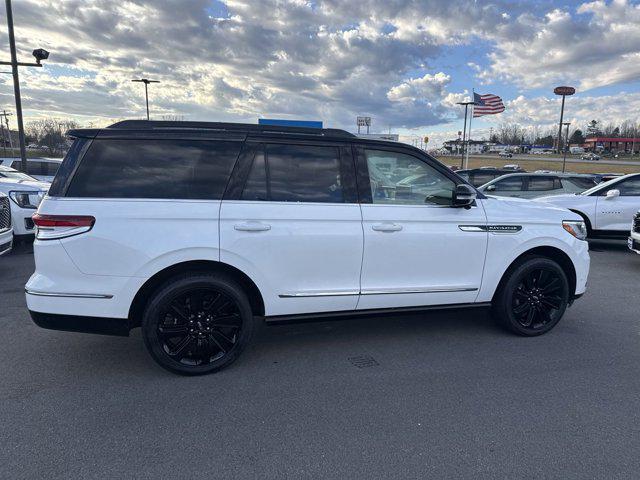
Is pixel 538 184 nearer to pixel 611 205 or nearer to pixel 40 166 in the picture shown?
pixel 611 205

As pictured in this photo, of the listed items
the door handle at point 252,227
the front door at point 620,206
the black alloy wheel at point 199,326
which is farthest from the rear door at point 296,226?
the front door at point 620,206

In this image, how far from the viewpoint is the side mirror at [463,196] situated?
3812 millimetres

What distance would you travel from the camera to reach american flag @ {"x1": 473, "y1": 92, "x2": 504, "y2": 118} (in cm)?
2775

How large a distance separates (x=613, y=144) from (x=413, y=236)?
444ft

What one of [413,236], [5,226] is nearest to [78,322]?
[413,236]

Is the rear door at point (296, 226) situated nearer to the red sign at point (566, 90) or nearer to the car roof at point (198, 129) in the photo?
the car roof at point (198, 129)

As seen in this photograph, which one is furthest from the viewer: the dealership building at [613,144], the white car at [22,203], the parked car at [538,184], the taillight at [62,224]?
the dealership building at [613,144]

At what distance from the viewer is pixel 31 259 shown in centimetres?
764

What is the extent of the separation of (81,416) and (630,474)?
3315mm

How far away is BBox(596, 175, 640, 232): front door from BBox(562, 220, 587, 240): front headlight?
5482 mm

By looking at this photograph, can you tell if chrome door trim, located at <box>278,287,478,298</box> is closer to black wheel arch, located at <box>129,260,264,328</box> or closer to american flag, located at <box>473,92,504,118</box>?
black wheel arch, located at <box>129,260,264,328</box>

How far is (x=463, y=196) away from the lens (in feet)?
12.5

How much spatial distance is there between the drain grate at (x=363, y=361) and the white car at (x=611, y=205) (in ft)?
22.2

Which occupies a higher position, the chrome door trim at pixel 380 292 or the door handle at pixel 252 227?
the door handle at pixel 252 227
